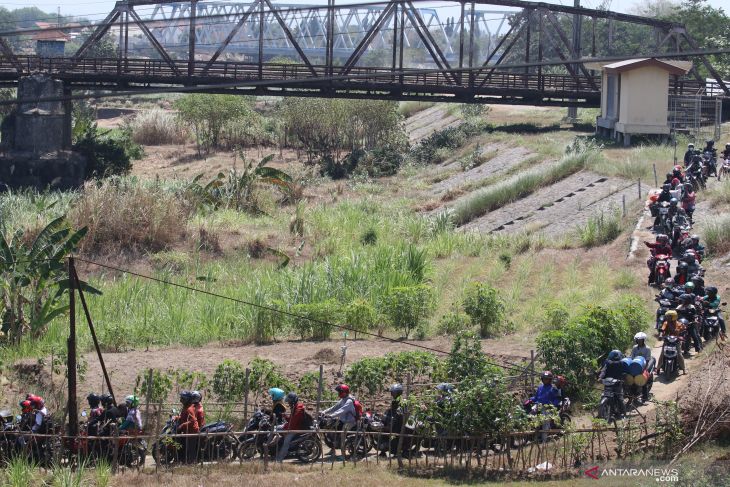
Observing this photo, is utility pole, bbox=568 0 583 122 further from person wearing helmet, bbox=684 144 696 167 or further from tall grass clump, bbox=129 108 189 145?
person wearing helmet, bbox=684 144 696 167

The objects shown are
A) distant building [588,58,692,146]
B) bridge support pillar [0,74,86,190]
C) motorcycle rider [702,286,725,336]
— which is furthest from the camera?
bridge support pillar [0,74,86,190]

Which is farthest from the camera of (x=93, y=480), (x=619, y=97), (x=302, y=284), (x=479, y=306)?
(x=619, y=97)

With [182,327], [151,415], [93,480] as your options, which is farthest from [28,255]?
[93,480]

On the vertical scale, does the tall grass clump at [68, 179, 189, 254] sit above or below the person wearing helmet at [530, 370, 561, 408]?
above

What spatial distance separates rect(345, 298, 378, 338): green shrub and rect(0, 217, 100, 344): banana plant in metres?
5.79

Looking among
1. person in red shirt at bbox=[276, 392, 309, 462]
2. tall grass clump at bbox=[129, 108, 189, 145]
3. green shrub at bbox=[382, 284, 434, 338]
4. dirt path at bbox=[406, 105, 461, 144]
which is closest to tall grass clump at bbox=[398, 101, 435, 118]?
dirt path at bbox=[406, 105, 461, 144]

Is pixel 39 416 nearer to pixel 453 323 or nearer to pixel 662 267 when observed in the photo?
pixel 453 323

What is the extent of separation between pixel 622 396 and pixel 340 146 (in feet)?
136

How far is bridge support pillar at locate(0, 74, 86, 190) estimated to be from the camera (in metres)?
47.5

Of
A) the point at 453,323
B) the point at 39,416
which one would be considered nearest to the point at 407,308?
the point at 453,323

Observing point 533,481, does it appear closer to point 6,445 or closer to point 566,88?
point 6,445

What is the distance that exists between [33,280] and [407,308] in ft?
25.7

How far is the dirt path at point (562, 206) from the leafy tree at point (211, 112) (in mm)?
23509

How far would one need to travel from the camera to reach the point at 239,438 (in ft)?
52.2
